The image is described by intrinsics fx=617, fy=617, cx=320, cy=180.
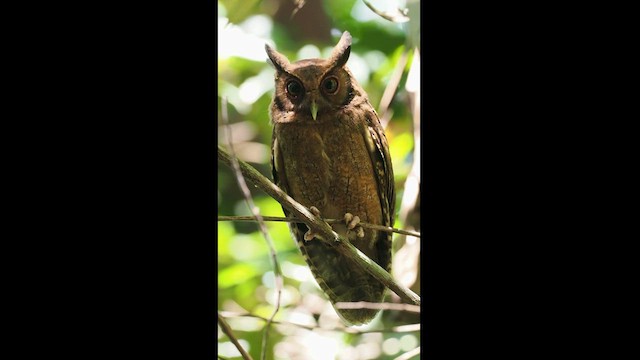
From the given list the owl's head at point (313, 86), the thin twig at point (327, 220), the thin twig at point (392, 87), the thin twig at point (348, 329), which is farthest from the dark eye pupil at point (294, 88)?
the thin twig at point (348, 329)

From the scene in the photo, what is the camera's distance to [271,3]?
1601 mm

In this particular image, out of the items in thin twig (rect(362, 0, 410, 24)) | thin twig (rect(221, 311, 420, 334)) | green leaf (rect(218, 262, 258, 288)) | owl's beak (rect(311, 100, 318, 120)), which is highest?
thin twig (rect(362, 0, 410, 24))

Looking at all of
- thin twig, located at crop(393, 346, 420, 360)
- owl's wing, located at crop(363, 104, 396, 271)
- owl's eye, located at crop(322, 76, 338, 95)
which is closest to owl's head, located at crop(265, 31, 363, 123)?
owl's eye, located at crop(322, 76, 338, 95)

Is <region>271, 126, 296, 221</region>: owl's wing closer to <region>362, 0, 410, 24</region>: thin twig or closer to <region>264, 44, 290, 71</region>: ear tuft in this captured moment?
<region>264, 44, 290, 71</region>: ear tuft

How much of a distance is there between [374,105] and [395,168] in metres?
0.19

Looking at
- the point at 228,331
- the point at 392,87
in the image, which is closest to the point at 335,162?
the point at 392,87

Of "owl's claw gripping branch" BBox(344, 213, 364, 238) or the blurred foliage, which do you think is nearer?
the blurred foliage

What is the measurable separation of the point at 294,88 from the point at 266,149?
0.20 m

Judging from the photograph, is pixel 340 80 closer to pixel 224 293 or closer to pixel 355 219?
pixel 355 219

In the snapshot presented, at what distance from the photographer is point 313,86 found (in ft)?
5.36

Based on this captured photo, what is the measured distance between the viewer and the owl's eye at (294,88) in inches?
64.4

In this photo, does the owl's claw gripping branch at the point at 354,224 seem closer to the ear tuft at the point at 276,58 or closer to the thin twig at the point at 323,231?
the thin twig at the point at 323,231

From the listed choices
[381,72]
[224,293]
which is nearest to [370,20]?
[381,72]

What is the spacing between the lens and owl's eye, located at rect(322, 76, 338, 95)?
5.39ft
